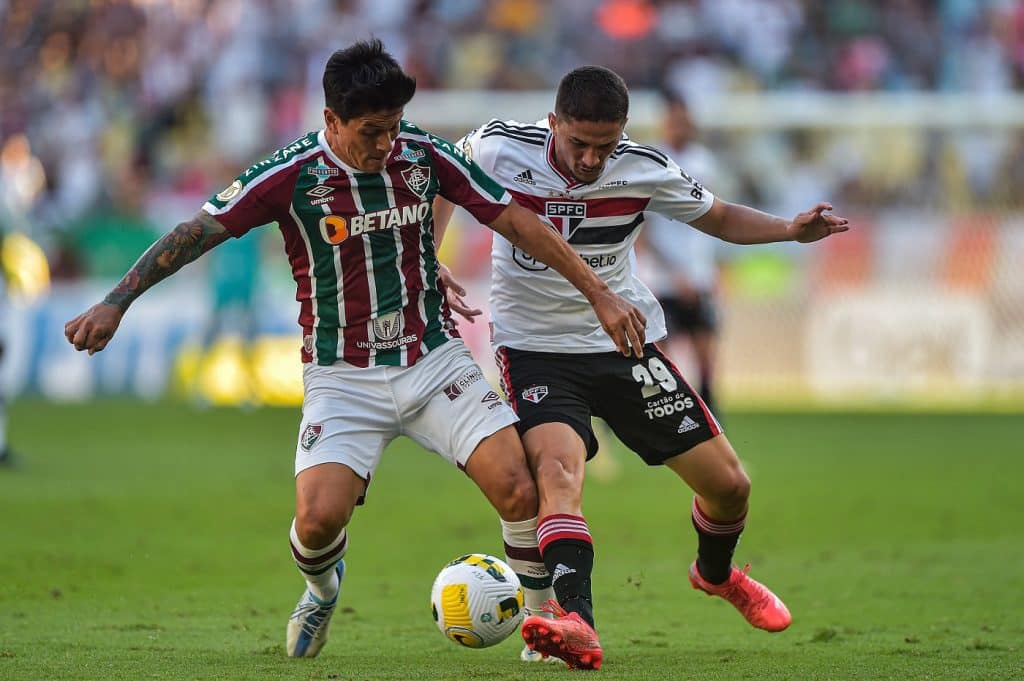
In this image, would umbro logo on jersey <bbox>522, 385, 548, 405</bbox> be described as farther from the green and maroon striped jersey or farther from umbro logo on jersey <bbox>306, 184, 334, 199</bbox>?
umbro logo on jersey <bbox>306, 184, 334, 199</bbox>

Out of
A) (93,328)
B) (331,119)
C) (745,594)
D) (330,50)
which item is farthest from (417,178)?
(330,50)

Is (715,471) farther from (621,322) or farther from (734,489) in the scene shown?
(621,322)

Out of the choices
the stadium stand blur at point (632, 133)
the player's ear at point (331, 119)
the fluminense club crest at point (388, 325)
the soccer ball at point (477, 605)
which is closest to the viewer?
the soccer ball at point (477, 605)

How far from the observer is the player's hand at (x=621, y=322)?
18.1 feet

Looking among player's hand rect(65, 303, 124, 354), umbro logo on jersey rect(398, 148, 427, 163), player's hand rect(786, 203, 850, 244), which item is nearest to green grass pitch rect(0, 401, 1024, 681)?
player's hand rect(65, 303, 124, 354)

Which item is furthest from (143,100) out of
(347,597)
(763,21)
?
(347,597)

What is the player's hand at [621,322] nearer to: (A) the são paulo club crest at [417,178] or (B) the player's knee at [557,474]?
(B) the player's knee at [557,474]

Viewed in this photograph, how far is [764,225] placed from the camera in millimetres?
6316

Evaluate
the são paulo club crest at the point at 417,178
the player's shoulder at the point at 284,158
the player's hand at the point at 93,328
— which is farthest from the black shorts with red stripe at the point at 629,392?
the player's hand at the point at 93,328

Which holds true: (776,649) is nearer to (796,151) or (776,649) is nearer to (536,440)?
(536,440)

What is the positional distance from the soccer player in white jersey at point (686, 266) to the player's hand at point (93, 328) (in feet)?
21.1

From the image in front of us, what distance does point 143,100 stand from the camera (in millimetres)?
22984

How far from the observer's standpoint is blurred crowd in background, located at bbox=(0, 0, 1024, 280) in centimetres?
2097

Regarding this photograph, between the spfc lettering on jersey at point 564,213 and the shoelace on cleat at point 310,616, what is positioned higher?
the spfc lettering on jersey at point 564,213
